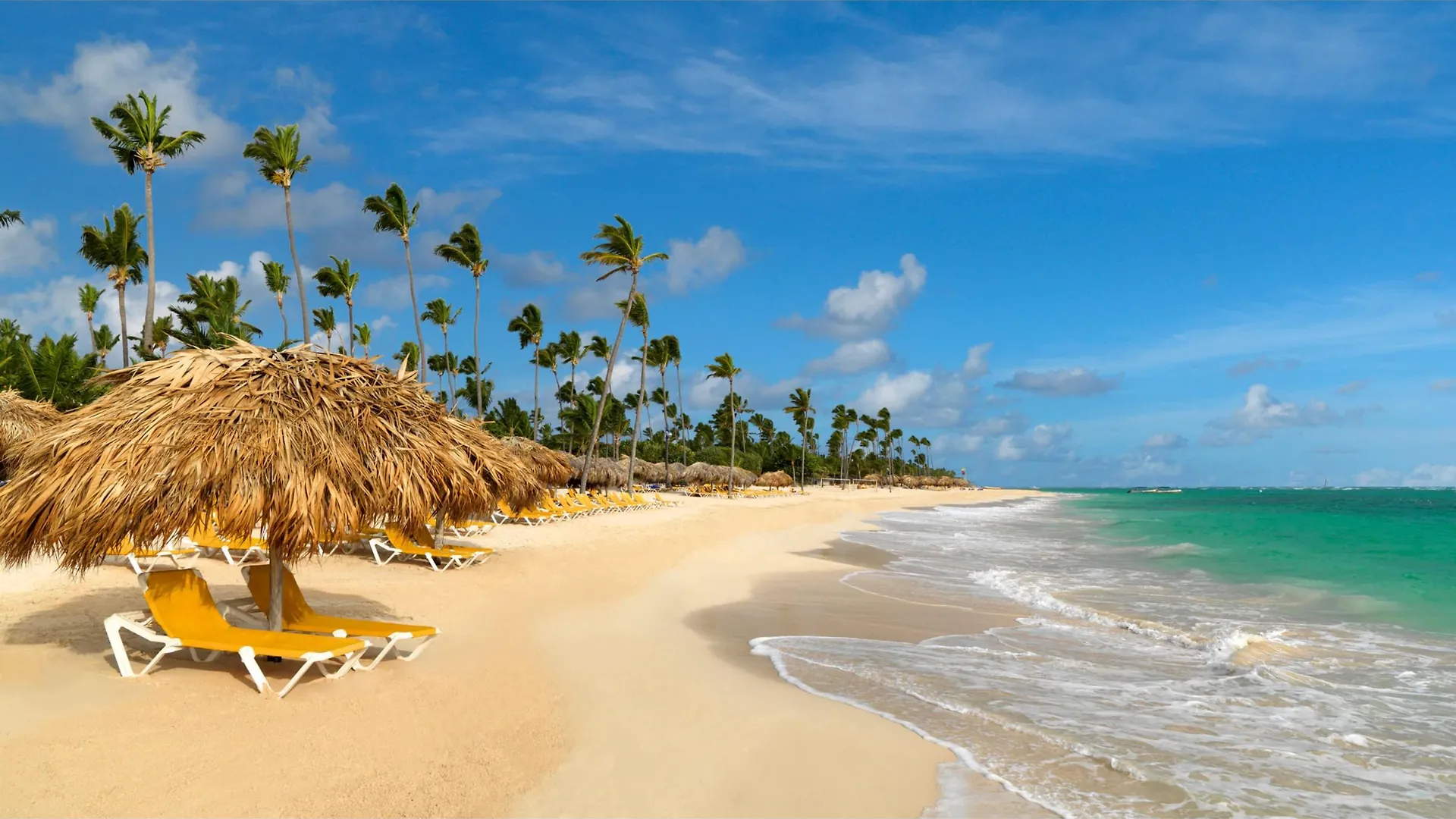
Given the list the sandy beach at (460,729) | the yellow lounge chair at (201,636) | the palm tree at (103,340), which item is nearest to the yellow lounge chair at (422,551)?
the sandy beach at (460,729)

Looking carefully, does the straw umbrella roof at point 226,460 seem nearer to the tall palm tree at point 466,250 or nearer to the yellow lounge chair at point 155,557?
the yellow lounge chair at point 155,557

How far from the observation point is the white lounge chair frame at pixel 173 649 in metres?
5.23

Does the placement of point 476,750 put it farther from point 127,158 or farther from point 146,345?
point 127,158

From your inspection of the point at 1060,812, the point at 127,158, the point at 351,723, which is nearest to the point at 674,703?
the point at 351,723

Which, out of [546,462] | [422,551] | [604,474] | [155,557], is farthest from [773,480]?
[155,557]

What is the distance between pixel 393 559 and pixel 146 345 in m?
15.3

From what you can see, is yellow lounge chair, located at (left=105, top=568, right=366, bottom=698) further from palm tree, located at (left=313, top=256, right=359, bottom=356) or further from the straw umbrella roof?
palm tree, located at (left=313, top=256, right=359, bottom=356)

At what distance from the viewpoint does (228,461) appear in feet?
17.6

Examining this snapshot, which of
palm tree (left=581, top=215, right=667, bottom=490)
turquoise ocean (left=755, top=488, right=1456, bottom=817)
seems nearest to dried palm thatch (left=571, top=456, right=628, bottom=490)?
palm tree (left=581, top=215, right=667, bottom=490)

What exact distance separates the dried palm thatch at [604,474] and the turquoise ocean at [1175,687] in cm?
2281

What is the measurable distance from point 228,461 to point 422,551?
6117 millimetres

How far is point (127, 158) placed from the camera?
21.7 meters

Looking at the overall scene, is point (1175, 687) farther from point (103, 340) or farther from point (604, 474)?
point (103, 340)

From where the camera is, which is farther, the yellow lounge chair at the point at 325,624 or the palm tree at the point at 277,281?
the palm tree at the point at 277,281
